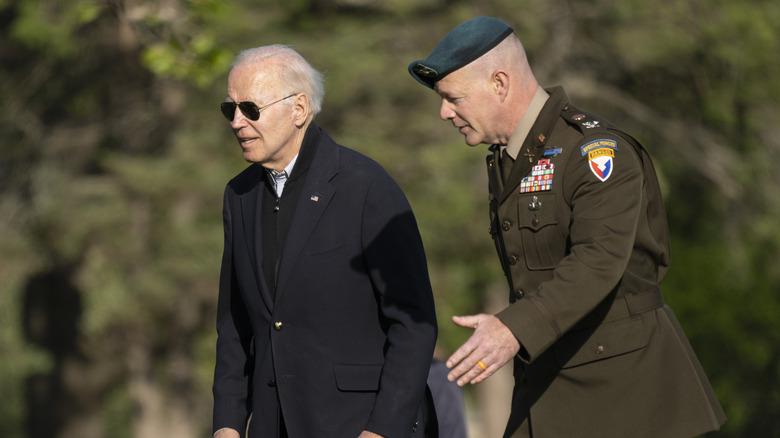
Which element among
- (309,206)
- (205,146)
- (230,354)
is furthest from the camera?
(205,146)

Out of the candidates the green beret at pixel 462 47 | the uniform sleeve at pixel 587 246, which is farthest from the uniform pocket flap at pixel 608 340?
the green beret at pixel 462 47

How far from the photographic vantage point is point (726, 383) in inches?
980

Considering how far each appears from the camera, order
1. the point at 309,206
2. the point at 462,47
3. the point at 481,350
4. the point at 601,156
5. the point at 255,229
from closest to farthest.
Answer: the point at 481,350
the point at 601,156
the point at 462,47
the point at 309,206
the point at 255,229

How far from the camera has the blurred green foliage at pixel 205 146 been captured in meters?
14.6

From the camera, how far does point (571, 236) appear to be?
129 inches

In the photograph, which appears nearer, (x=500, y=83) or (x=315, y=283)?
(x=500, y=83)

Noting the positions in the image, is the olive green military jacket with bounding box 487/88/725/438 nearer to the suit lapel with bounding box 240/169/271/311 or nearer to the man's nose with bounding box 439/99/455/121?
the man's nose with bounding box 439/99/455/121

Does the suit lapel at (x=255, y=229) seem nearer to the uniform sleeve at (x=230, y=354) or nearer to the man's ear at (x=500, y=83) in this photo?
the uniform sleeve at (x=230, y=354)

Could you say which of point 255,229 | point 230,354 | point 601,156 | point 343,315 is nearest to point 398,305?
point 343,315

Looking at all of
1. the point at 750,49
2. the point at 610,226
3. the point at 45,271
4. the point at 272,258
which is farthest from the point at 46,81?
the point at 610,226

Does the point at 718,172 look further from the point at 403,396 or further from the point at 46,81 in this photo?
the point at 403,396

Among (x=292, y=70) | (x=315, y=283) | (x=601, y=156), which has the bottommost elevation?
(x=315, y=283)

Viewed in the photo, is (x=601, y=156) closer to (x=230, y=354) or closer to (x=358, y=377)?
(x=358, y=377)

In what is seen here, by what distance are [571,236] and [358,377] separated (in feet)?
2.94
